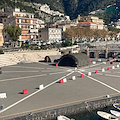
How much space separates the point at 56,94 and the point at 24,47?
163 ft

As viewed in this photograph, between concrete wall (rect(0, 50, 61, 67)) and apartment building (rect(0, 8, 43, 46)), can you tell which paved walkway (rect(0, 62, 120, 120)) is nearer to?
concrete wall (rect(0, 50, 61, 67))

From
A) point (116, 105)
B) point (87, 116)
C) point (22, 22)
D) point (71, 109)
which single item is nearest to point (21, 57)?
point (22, 22)

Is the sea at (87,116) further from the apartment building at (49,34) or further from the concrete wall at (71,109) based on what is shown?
the apartment building at (49,34)

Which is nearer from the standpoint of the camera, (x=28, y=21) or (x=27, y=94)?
(x=27, y=94)

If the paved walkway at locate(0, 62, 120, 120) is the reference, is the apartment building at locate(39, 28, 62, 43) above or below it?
above

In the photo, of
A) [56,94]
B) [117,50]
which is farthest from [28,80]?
[117,50]

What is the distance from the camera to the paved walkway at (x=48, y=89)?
102 ft

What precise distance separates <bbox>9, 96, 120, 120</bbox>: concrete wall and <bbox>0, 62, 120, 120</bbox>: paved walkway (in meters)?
1.25

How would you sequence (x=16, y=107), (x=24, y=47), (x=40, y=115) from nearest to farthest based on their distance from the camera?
1. (x=40, y=115)
2. (x=16, y=107)
3. (x=24, y=47)

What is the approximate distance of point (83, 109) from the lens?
31062 millimetres

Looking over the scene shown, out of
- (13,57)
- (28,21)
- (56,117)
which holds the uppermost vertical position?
(28,21)

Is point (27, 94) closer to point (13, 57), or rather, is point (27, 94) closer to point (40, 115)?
point (40, 115)

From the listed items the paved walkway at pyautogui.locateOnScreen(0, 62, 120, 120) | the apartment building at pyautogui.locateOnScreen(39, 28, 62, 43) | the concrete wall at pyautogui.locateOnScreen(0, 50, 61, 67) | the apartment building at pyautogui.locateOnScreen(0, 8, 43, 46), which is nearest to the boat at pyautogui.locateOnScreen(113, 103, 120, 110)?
the paved walkway at pyautogui.locateOnScreen(0, 62, 120, 120)

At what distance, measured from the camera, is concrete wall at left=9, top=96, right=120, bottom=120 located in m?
27.4
